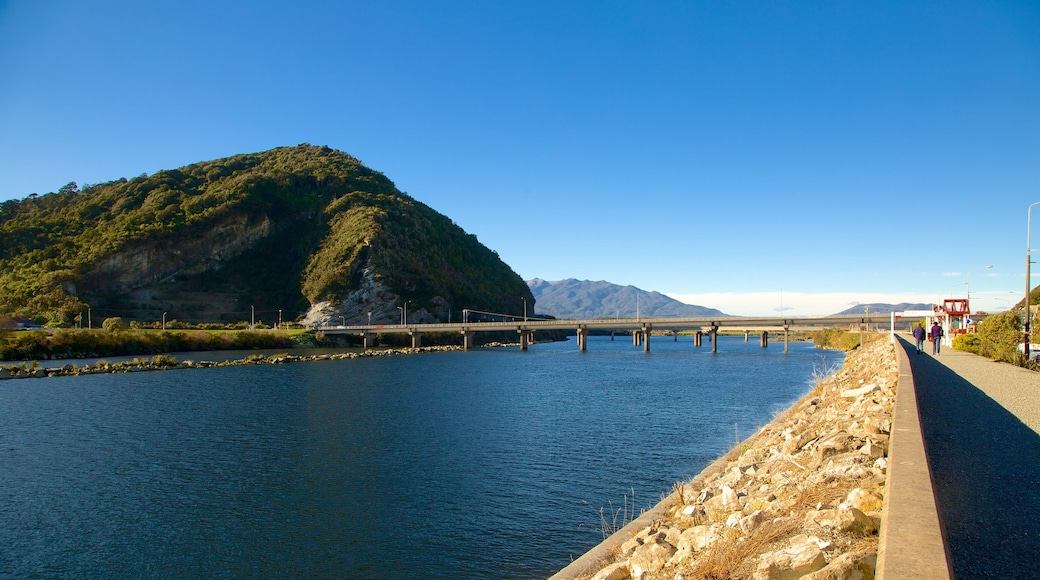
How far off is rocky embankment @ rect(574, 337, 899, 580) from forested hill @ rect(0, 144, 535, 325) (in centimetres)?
12759

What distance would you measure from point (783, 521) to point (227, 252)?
171 m

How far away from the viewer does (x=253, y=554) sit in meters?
14.6

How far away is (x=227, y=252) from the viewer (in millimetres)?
160000

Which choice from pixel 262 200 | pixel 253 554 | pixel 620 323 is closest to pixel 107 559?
pixel 253 554

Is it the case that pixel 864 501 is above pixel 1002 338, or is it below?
below

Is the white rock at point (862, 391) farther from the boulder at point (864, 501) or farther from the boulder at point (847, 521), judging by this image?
the boulder at point (847, 521)

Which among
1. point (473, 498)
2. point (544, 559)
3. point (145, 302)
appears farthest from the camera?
point (145, 302)

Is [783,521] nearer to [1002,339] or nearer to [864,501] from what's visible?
[864,501]

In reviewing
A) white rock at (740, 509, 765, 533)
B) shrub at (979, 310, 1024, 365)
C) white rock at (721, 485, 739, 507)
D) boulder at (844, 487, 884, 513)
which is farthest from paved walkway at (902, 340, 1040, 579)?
shrub at (979, 310, 1024, 365)

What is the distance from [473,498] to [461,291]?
16228 cm

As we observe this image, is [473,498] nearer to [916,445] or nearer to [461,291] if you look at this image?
[916,445]

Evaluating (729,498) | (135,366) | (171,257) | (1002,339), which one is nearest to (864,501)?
(729,498)

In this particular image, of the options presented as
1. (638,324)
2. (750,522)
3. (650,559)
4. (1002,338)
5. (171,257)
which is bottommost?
(650,559)

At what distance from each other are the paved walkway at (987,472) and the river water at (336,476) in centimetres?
736
